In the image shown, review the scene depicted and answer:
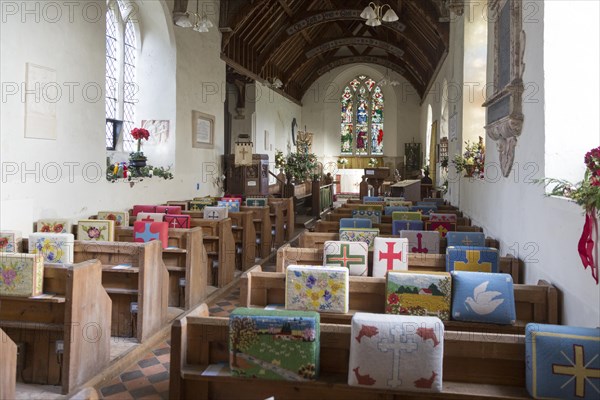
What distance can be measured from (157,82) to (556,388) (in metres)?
7.00

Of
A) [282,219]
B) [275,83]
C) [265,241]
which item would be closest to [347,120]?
[275,83]

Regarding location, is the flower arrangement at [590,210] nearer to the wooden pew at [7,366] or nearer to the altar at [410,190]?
the wooden pew at [7,366]

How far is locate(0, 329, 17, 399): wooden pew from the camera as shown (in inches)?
88.8

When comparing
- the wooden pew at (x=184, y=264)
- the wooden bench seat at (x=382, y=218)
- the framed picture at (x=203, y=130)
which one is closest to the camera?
the wooden pew at (x=184, y=264)

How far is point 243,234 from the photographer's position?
590cm

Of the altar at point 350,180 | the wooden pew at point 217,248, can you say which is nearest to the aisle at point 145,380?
the wooden pew at point 217,248

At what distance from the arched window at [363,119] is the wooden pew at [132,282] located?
631 inches

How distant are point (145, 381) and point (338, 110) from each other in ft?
56.2

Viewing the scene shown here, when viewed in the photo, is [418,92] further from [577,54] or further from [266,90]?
[577,54]

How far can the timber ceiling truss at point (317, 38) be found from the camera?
31.6 feet

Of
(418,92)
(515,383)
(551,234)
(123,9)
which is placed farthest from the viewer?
(418,92)

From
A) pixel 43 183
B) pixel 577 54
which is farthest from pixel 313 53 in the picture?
pixel 577 54

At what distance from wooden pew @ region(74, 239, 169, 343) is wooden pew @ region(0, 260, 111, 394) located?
19.8 inches

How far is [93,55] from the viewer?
5.66 m
